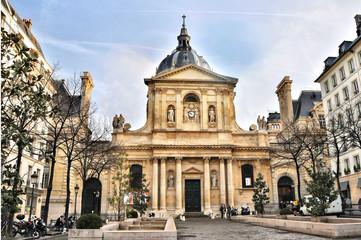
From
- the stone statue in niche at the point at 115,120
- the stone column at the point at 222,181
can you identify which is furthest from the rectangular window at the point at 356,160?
the stone statue in niche at the point at 115,120

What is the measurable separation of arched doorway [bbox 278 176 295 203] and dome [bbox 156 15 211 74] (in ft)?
83.0

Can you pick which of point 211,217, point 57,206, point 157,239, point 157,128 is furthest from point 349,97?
point 57,206

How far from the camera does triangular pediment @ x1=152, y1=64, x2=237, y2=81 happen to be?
4688 cm

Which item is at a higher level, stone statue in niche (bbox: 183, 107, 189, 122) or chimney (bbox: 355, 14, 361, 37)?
chimney (bbox: 355, 14, 361, 37)

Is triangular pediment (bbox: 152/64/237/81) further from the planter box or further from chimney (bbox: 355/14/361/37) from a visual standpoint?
the planter box

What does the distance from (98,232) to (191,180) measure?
31.0m

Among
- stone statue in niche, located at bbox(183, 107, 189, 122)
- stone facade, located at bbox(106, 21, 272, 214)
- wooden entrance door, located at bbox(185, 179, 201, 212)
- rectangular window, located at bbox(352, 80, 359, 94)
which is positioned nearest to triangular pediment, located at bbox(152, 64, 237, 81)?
stone facade, located at bbox(106, 21, 272, 214)

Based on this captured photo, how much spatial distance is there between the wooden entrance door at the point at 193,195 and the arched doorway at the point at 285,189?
1313cm

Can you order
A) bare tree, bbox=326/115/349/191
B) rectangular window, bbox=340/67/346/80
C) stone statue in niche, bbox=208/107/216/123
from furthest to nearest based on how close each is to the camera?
1. stone statue in niche, bbox=208/107/216/123
2. rectangular window, bbox=340/67/346/80
3. bare tree, bbox=326/115/349/191

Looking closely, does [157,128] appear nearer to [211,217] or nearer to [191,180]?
[191,180]

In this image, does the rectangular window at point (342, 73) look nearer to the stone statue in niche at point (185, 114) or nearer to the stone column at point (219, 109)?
the stone column at point (219, 109)

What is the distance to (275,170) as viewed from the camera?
1853 inches

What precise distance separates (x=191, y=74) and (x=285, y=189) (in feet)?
74.4

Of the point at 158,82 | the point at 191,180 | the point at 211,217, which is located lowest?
the point at 211,217
